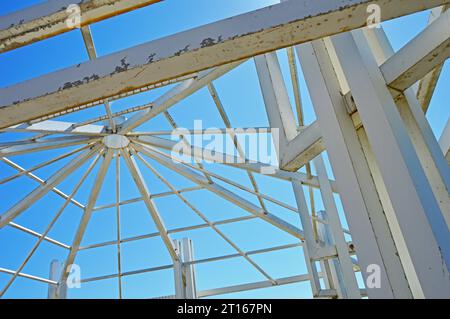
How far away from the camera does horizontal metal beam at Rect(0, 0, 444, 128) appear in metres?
1.99

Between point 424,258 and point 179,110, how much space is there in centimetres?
916

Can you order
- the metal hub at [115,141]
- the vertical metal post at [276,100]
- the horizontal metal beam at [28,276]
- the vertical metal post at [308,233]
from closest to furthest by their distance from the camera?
the vertical metal post at [276,100], the vertical metal post at [308,233], the metal hub at [115,141], the horizontal metal beam at [28,276]

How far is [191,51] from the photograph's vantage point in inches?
82.4

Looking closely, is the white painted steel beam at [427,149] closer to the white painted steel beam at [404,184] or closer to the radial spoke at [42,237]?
the white painted steel beam at [404,184]

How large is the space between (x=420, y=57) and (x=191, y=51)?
1.37 m

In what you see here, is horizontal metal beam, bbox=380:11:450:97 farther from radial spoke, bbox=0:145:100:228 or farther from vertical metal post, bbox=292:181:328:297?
radial spoke, bbox=0:145:100:228

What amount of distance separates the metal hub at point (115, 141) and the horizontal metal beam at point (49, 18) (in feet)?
24.3

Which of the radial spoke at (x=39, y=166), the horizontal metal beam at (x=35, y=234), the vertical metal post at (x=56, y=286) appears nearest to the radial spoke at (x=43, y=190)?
the radial spoke at (x=39, y=166)

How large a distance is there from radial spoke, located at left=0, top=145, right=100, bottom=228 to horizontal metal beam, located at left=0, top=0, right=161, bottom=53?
790 cm

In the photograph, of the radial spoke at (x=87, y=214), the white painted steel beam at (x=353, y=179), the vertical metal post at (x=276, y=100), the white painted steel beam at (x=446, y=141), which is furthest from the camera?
the radial spoke at (x=87, y=214)

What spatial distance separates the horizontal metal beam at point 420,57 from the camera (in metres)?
2.30

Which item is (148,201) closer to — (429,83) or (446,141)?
(446,141)

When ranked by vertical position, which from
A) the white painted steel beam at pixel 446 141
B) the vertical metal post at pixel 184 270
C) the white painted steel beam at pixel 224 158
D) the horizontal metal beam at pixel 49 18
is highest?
the white painted steel beam at pixel 224 158

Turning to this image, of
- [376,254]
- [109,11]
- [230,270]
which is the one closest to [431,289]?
[376,254]
